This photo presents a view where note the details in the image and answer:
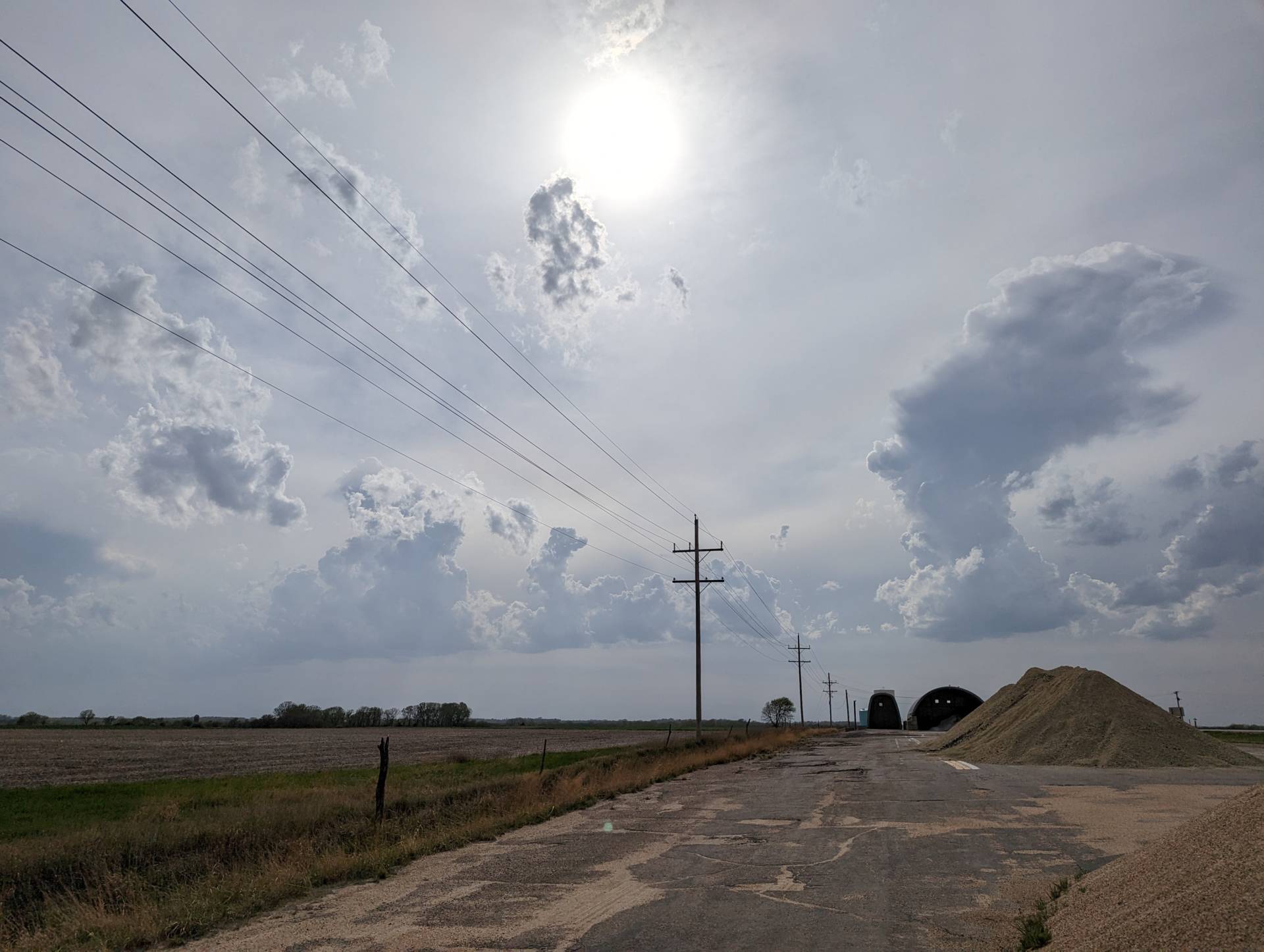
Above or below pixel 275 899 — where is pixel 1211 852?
above

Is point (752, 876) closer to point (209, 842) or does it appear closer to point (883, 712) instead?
point (209, 842)

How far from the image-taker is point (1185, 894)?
635 centimetres

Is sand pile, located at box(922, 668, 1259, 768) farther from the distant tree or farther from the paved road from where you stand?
the distant tree

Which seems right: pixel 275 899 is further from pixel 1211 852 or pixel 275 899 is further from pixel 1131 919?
pixel 1211 852

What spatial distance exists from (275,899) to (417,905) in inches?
86.7

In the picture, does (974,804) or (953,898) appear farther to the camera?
(974,804)

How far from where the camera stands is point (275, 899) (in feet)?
35.3

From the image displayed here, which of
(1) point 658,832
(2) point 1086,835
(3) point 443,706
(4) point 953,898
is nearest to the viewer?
(4) point 953,898

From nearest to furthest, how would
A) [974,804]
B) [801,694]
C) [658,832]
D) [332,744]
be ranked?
1. [658,832]
2. [974,804]
3. [332,744]
4. [801,694]

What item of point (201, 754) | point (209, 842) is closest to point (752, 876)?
point (209, 842)

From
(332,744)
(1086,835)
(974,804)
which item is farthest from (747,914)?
(332,744)

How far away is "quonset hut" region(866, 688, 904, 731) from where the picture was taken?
119 metres

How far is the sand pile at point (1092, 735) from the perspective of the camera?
107 ft

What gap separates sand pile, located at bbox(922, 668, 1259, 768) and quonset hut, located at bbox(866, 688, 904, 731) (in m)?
78.7
